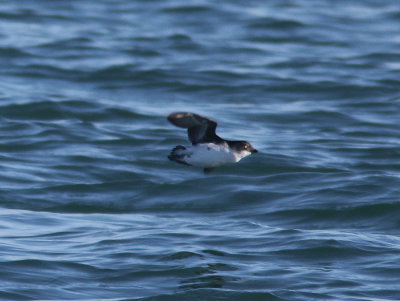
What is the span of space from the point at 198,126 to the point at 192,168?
5.84 meters

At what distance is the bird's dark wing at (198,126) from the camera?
8.52 m

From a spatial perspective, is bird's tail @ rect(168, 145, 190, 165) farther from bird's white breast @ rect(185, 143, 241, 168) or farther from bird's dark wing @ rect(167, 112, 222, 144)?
bird's dark wing @ rect(167, 112, 222, 144)

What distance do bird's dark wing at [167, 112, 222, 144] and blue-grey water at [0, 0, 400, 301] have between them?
1.61 meters

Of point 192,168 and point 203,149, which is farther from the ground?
point 192,168

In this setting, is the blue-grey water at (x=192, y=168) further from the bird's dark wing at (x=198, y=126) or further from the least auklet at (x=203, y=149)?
the bird's dark wing at (x=198, y=126)

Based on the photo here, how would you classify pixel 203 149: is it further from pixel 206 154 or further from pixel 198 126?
pixel 198 126

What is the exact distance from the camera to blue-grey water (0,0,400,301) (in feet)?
33.3

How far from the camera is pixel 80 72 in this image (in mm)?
21156

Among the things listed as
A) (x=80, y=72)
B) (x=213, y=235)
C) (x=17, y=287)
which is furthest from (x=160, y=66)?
(x=17, y=287)

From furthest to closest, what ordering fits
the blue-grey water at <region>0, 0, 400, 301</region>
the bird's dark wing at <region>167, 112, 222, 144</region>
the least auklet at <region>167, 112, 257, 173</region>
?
the blue-grey water at <region>0, 0, 400, 301</region> → the least auklet at <region>167, 112, 257, 173</region> → the bird's dark wing at <region>167, 112, 222, 144</region>

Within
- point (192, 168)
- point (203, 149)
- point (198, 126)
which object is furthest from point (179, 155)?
point (192, 168)

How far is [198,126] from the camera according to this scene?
358 inches

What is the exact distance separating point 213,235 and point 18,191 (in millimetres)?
3435

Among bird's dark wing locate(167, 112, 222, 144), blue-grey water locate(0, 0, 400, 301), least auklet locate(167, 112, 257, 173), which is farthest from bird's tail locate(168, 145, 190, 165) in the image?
blue-grey water locate(0, 0, 400, 301)
